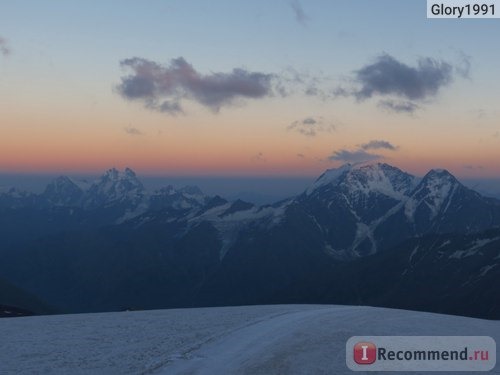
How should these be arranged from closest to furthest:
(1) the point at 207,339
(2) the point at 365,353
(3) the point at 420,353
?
1. (2) the point at 365,353
2. (3) the point at 420,353
3. (1) the point at 207,339

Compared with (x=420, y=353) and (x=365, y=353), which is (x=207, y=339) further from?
(x=420, y=353)

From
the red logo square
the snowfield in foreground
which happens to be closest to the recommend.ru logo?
the red logo square

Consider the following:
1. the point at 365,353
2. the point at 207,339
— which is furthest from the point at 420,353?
the point at 207,339

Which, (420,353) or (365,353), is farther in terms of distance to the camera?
(420,353)

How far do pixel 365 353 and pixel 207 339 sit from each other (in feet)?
32.5

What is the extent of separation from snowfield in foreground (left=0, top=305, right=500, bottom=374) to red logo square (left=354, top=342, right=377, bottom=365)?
3.53 feet

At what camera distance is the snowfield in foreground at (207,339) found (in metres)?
Result: 30.7

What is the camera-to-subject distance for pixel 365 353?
3203 cm

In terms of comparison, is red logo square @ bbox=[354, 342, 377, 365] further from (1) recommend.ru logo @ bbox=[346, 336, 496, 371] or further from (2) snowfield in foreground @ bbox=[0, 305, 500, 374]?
(2) snowfield in foreground @ bbox=[0, 305, 500, 374]

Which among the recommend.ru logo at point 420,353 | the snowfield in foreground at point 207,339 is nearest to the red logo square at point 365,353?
the recommend.ru logo at point 420,353

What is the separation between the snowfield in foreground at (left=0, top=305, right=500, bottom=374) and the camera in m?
30.7

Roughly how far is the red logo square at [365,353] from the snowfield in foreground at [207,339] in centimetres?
108

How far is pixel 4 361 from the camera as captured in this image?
33312mm

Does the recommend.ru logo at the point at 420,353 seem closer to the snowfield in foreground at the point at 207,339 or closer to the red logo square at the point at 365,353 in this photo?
the red logo square at the point at 365,353
